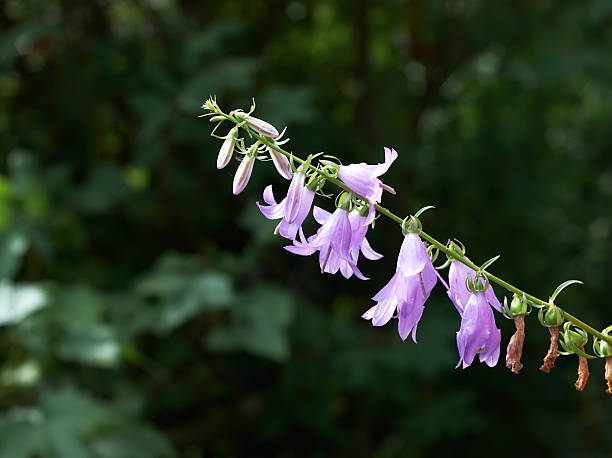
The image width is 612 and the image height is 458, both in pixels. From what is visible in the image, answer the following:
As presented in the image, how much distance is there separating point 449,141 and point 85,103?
1.75 m

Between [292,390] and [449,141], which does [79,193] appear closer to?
[292,390]

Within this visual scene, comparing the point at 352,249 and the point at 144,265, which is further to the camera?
the point at 144,265

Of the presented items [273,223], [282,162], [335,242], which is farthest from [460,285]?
[273,223]

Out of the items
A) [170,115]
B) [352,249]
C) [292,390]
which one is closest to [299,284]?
[292,390]

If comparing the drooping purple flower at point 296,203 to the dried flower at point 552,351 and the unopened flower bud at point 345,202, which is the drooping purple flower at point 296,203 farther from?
the dried flower at point 552,351

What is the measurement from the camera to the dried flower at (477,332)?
93 cm

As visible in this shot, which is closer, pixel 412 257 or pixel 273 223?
pixel 412 257

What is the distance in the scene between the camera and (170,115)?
277 cm

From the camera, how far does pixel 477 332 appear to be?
931mm

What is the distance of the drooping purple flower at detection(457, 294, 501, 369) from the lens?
929 mm

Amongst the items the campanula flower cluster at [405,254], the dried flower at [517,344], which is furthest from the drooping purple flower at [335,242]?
the dried flower at [517,344]

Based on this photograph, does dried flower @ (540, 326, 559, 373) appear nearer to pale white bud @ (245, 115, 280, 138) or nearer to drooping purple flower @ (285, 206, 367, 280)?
drooping purple flower @ (285, 206, 367, 280)

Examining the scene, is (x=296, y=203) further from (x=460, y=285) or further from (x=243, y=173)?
(x=460, y=285)

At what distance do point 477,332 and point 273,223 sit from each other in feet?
6.13
